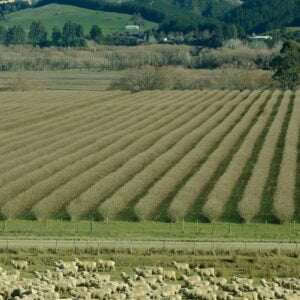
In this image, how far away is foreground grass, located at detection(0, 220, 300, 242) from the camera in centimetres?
4847

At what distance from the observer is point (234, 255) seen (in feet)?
145

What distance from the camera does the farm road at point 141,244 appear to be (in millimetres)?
45562

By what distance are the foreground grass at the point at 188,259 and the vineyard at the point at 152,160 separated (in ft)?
26.7

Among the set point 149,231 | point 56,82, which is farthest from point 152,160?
point 56,82

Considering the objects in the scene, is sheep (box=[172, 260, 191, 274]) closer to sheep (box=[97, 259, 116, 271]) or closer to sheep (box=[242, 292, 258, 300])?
sheep (box=[97, 259, 116, 271])

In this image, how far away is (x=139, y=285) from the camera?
119ft

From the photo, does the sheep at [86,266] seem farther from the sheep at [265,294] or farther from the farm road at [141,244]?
the sheep at [265,294]

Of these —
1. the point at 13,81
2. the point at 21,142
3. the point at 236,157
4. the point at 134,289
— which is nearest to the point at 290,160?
the point at 236,157

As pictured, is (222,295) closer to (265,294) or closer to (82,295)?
(265,294)

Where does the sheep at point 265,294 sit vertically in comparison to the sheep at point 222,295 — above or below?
below

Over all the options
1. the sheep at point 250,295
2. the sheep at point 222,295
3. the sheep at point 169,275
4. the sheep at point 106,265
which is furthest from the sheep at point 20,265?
the sheep at point 250,295

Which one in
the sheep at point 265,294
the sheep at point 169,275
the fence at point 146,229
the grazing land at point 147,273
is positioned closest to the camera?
the sheep at point 265,294

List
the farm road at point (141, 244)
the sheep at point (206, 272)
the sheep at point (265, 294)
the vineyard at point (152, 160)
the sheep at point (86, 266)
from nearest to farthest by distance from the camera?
the sheep at point (265, 294) → the sheep at point (206, 272) → the sheep at point (86, 266) → the farm road at point (141, 244) → the vineyard at point (152, 160)

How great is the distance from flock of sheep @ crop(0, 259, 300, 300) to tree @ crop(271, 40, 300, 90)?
357ft
